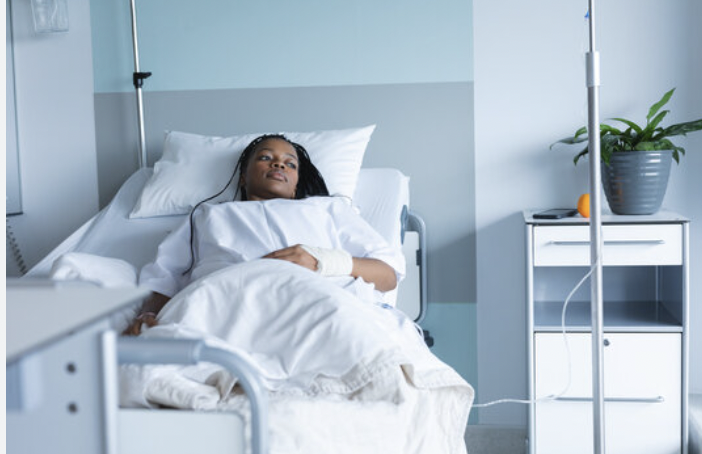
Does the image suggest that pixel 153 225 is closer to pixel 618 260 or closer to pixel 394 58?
pixel 394 58

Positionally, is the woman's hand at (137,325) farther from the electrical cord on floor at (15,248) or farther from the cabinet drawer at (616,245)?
the electrical cord on floor at (15,248)

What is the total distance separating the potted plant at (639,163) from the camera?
2258mm

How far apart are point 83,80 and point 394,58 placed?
117 centimetres

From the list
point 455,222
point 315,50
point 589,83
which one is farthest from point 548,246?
point 315,50

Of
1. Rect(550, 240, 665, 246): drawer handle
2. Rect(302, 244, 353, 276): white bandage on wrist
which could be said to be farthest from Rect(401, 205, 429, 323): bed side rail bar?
Rect(302, 244, 353, 276): white bandage on wrist

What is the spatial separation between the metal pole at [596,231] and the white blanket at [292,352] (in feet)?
1.69

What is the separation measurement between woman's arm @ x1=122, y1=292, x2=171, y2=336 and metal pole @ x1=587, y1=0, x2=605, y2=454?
3.33ft

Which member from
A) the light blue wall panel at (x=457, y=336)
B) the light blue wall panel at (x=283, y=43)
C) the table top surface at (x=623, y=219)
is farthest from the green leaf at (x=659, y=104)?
the light blue wall panel at (x=457, y=336)

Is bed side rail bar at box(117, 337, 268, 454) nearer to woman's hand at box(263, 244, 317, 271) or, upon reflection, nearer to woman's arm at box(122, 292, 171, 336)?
woman's arm at box(122, 292, 171, 336)

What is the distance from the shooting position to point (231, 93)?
2766 millimetres

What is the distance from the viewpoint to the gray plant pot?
7.41 feet

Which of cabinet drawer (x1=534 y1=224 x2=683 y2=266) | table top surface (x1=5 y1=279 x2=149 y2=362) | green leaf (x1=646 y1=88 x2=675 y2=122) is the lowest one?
cabinet drawer (x1=534 y1=224 x2=683 y2=266)

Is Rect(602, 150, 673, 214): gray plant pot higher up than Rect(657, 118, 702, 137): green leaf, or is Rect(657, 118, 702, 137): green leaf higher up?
Rect(657, 118, 702, 137): green leaf

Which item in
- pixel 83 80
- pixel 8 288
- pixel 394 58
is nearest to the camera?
pixel 8 288
